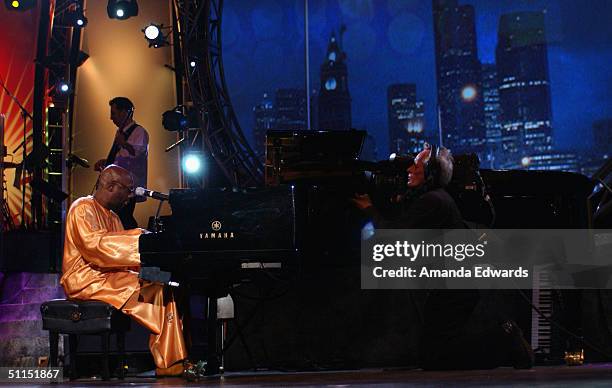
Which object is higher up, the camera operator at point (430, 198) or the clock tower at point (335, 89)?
the clock tower at point (335, 89)

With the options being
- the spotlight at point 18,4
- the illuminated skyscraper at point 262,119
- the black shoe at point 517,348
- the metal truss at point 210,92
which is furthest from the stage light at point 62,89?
the illuminated skyscraper at point 262,119

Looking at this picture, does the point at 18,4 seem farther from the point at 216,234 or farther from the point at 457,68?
the point at 457,68

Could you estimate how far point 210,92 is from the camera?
30.9ft

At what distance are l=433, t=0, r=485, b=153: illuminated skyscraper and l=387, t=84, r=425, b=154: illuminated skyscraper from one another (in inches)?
24.8

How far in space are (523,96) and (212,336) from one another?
16.1 metres

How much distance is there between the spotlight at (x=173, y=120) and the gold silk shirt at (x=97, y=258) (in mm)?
3947

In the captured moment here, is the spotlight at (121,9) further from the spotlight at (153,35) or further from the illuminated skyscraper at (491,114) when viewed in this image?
the illuminated skyscraper at (491,114)

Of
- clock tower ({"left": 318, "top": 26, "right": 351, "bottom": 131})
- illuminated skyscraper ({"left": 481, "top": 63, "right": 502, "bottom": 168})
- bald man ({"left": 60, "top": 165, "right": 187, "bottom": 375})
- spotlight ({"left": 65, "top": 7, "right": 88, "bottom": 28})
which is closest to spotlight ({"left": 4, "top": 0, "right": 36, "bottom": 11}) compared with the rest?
spotlight ({"left": 65, "top": 7, "right": 88, "bottom": 28})

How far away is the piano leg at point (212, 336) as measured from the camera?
362cm

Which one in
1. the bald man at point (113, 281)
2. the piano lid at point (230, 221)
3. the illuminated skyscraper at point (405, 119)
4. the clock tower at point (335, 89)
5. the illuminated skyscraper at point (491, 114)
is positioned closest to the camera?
the piano lid at point (230, 221)

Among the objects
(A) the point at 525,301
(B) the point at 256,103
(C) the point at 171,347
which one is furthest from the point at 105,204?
(B) the point at 256,103

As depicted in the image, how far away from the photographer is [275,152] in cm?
436

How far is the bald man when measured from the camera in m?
3.94

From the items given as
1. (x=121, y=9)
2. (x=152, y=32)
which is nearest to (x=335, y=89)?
(x=152, y=32)
